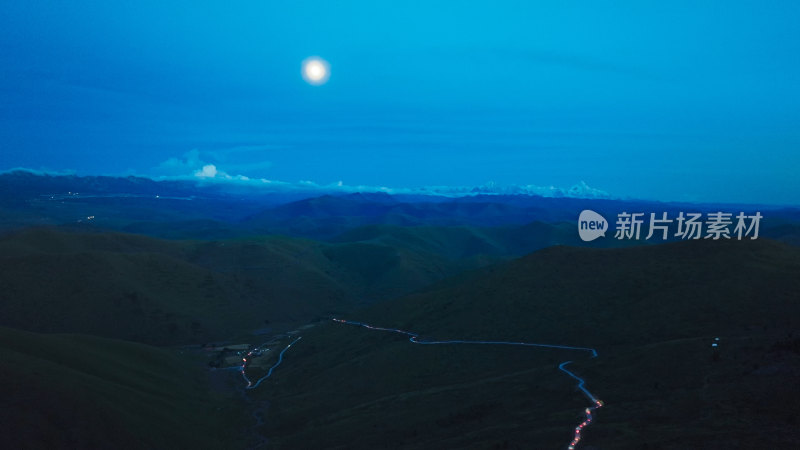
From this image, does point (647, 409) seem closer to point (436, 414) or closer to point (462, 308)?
point (436, 414)

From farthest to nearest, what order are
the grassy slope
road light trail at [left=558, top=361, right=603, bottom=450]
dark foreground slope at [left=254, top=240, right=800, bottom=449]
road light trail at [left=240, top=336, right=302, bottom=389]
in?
the grassy slope, road light trail at [left=240, top=336, right=302, bottom=389], dark foreground slope at [left=254, top=240, right=800, bottom=449], road light trail at [left=558, top=361, right=603, bottom=450]

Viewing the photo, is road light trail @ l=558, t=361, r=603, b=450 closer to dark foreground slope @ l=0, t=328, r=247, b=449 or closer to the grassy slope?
dark foreground slope @ l=0, t=328, r=247, b=449

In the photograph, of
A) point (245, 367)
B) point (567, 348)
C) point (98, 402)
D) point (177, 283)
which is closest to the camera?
point (98, 402)

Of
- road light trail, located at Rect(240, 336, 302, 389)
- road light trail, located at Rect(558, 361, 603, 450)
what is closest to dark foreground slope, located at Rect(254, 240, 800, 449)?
road light trail, located at Rect(558, 361, 603, 450)

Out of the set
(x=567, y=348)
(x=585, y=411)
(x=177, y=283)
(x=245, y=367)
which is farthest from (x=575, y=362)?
(x=177, y=283)

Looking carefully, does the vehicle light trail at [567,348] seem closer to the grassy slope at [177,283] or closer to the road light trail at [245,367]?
the road light trail at [245,367]

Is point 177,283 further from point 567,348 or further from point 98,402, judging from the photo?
point 567,348
